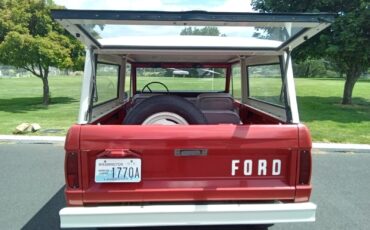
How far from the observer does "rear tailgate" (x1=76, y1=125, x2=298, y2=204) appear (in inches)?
115

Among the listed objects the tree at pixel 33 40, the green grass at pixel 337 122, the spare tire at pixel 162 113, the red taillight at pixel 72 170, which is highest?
the tree at pixel 33 40

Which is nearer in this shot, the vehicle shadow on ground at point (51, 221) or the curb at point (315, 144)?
the vehicle shadow on ground at point (51, 221)

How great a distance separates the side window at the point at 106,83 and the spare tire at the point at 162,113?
61cm

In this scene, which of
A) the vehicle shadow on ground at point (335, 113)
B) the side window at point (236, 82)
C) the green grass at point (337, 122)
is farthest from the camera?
the vehicle shadow on ground at point (335, 113)

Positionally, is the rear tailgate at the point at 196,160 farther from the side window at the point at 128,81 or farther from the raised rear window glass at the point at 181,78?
the raised rear window glass at the point at 181,78

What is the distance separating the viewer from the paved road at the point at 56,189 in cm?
426

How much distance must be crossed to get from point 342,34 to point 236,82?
308 inches

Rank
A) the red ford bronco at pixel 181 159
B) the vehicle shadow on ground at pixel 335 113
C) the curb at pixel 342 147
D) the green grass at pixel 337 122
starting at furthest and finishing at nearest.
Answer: the vehicle shadow on ground at pixel 335 113, the green grass at pixel 337 122, the curb at pixel 342 147, the red ford bronco at pixel 181 159

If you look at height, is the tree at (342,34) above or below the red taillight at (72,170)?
above

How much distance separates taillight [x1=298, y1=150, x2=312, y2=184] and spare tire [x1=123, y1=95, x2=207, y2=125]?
897mm

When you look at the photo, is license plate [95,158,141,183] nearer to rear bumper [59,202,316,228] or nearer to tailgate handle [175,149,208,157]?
rear bumper [59,202,316,228]

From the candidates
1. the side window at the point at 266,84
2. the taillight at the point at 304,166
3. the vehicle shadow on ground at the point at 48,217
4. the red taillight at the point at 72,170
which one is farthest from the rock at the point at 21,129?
the taillight at the point at 304,166

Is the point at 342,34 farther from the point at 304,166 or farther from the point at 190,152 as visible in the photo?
the point at 190,152

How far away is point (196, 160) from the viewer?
10.0 ft
